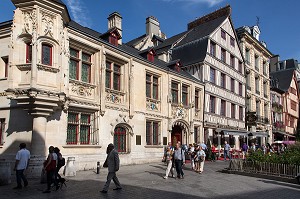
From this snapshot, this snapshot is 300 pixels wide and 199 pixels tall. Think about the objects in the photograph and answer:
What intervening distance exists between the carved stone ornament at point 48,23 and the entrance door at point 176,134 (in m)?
12.5

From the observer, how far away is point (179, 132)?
2355 centimetres

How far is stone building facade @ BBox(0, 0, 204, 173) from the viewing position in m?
13.3

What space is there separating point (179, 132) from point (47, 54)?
42.3 feet

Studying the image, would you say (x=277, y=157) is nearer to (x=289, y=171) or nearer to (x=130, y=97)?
(x=289, y=171)

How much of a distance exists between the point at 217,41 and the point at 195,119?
27.3 feet

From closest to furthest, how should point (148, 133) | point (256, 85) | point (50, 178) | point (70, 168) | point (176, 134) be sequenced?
point (50, 178) < point (70, 168) < point (148, 133) < point (176, 134) < point (256, 85)

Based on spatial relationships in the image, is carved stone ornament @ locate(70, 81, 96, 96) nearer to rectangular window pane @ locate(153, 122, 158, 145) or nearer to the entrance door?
rectangular window pane @ locate(153, 122, 158, 145)

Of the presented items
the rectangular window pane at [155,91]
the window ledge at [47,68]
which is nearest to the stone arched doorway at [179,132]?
the rectangular window pane at [155,91]

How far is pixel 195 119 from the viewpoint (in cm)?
2450

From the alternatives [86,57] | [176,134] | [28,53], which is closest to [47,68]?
[28,53]

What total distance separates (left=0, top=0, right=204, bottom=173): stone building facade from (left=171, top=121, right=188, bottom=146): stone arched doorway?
1.45m

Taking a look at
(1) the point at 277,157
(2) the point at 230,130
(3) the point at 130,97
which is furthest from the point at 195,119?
(1) the point at 277,157

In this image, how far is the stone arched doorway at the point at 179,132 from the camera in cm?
2305

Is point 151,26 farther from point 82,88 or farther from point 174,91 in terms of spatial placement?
point 82,88
